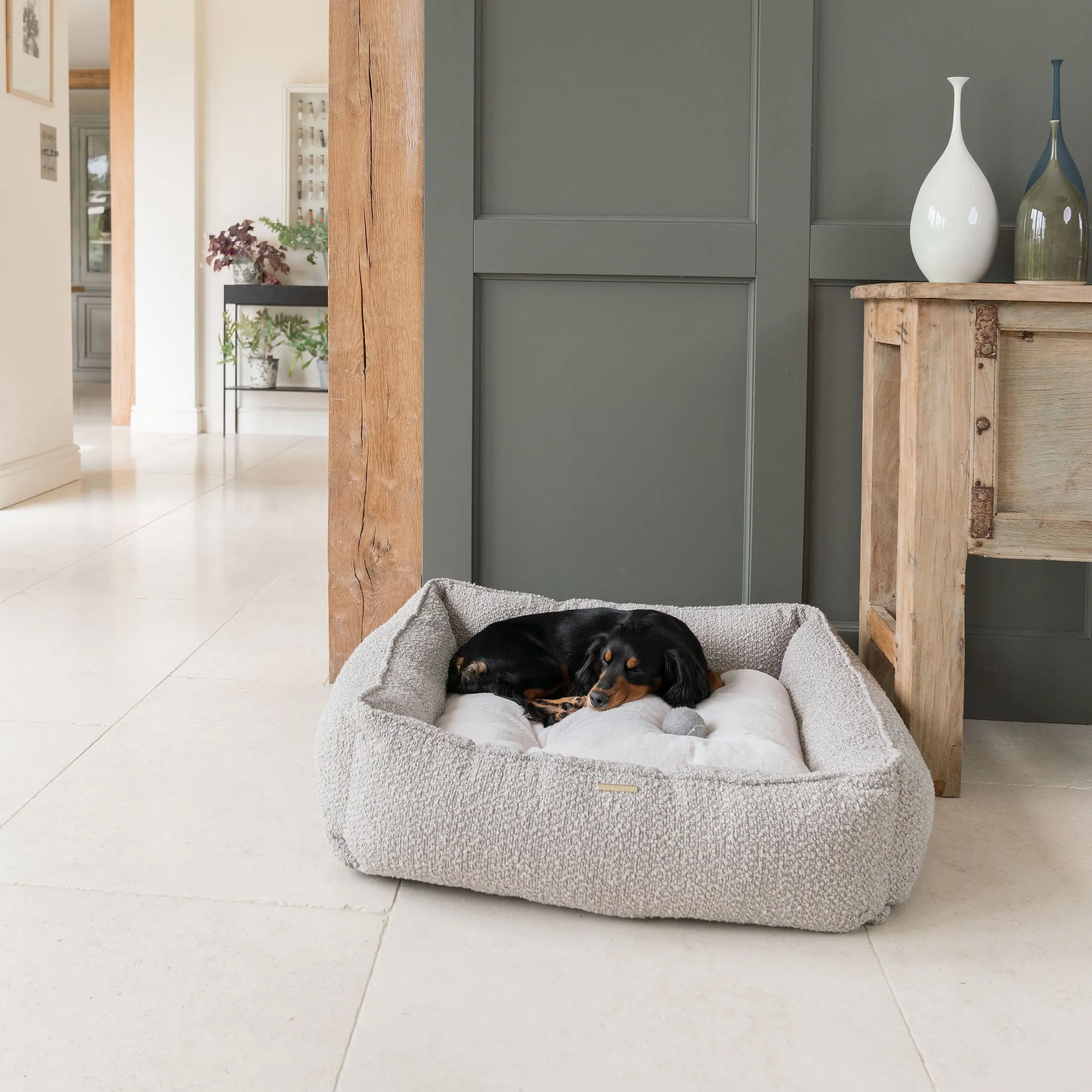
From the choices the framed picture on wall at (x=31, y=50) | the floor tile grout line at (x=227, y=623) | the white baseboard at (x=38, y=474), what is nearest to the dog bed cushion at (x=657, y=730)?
the floor tile grout line at (x=227, y=623)

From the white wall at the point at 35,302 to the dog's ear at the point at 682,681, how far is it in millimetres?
3239

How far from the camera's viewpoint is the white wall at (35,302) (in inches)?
173

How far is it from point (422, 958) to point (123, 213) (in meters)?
6.49

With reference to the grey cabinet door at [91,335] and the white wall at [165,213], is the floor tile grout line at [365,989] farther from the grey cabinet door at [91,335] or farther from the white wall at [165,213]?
the grey cabinet door at [91,335]

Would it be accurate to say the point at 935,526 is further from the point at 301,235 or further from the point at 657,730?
the point at 301,235

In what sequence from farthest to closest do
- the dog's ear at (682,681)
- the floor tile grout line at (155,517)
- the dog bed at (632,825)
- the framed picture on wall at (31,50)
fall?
the framed picture on wall at (31,50) → the floor tile grout line at (155,517) → the dog's ear at (682,681) → the dog bed at (632,825)

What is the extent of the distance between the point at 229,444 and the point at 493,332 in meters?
4.53

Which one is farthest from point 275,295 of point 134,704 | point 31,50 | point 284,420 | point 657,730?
point 657,730

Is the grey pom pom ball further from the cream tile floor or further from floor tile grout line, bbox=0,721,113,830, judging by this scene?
floor tile grout line, bbox=0,721,113,830

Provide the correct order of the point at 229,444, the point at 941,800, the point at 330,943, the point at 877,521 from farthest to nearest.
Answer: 1. the point at 229,444
2. the point at 877,521
3. the point at 941,800
4. the point at 330,943

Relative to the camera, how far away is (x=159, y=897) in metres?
1.48

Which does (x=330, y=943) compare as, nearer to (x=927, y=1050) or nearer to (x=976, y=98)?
(x=927, y=1050)

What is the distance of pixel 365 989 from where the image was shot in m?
1.29

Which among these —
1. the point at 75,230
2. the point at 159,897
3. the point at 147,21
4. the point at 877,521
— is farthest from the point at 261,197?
the point at 159,897
